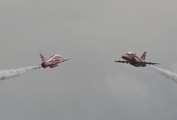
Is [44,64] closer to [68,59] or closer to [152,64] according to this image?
[68,59]

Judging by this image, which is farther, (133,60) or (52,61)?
(133,60)

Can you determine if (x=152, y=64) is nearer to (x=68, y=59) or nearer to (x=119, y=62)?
(x=119, y=62)

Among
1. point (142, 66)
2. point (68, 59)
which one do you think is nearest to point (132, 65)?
point (142, 66)

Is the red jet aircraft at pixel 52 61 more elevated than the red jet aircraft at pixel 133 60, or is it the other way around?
the red jet aircraft at pixel 52 61

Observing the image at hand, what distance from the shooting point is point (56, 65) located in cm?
19288

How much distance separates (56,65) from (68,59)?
15.6 feet

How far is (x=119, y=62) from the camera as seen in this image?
629 ft

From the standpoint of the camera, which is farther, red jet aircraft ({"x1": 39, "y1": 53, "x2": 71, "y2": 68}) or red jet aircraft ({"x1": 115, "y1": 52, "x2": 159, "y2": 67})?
red jet aircraft ({"x1": 115, "y1": 52, "x2": 159, "y2": 67})

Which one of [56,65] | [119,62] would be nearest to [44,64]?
[56,65]

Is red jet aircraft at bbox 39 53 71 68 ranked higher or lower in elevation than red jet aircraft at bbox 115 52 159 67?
higher

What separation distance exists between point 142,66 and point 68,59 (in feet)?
86.1

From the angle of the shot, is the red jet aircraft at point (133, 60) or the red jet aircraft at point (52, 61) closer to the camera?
the red jet aircraft at point (52, 61)

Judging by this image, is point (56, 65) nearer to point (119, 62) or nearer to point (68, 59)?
point (68, 59)

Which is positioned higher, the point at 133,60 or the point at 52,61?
the point at 52,61
